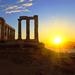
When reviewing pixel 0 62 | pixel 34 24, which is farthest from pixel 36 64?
pixel 34 24

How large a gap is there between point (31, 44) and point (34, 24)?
10287mm

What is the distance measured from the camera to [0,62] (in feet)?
105

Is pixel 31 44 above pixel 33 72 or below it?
above

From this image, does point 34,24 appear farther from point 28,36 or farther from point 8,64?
point 8,64

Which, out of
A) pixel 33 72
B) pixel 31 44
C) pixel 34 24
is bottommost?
pixel 33 72

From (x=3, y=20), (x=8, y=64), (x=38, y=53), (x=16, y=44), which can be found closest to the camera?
(x=8, y=64)

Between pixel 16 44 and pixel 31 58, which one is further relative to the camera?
pixel 16 44

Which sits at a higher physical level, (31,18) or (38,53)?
(31,18)

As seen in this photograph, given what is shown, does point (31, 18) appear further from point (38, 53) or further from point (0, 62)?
point (0, 62)

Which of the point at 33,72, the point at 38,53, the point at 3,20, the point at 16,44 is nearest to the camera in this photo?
the point at 33,72

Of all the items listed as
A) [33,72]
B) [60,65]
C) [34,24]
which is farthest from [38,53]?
[34,24]

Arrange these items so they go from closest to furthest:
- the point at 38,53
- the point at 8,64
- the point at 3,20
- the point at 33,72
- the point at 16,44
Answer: the point at 33,72
the point at 8,64
the point at 38,53
the point at 16,44
the point at 3,20

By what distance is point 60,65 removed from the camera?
31.1 meters

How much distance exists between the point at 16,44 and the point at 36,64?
37.1ft
